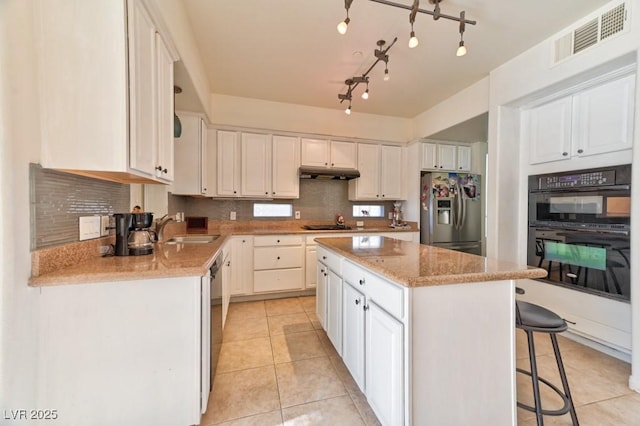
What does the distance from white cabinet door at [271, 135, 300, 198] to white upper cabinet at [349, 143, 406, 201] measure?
98 centimetres

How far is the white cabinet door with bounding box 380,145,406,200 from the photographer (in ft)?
13.2

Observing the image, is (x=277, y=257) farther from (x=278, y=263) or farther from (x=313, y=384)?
(x=313, y=384)

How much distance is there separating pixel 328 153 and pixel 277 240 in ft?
4.93

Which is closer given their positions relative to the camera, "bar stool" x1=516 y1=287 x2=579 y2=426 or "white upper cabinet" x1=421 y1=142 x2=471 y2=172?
"bar stool" x1=516 y1=287 x2=579 y2=426

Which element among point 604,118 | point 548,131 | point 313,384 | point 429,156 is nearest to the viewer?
point 313,384

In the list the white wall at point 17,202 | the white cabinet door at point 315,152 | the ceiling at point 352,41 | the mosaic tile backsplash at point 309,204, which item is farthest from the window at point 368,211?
the white wall at point 17,202

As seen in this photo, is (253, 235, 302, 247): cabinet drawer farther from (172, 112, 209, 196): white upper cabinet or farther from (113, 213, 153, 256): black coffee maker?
(113, 213, 153, 256): black coffee maker

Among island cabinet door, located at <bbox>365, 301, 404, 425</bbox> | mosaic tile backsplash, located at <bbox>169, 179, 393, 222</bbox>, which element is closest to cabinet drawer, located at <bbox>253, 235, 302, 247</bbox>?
mosaic tile backsplash, located at <bbox>169, 179, 393, 222</bbox>

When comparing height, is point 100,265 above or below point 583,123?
below

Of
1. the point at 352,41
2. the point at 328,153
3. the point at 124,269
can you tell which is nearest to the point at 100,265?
the point at 124,269

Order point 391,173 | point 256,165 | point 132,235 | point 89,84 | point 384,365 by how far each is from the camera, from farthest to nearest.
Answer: point 391,173 < point 256,165 < point 132,235 < point 384,365 < point 89,84

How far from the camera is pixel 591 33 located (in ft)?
6.45

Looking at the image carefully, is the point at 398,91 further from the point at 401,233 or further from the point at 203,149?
the point at 203,149

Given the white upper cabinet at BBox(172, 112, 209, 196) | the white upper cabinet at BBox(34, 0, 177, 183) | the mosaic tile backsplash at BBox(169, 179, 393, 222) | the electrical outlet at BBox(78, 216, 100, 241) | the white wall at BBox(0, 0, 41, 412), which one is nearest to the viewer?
the white wall at BBox(0, 0, 41, 412)
